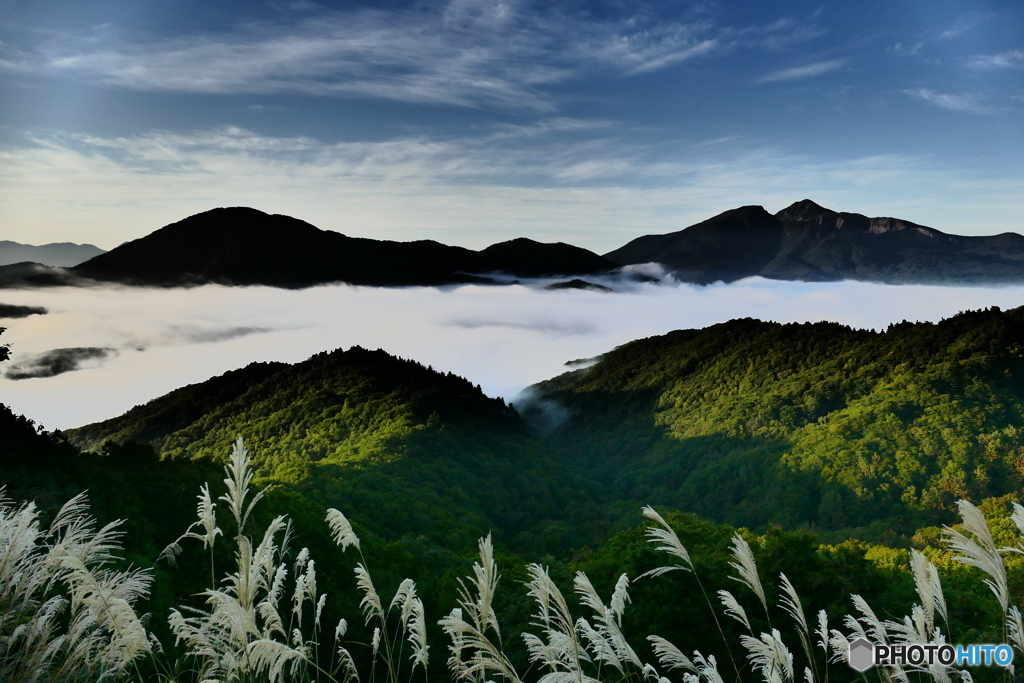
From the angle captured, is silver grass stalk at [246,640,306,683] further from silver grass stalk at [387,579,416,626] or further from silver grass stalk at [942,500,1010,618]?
silver grass stalk at [942,500,1010,618]

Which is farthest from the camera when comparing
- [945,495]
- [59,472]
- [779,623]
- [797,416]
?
[797,416]

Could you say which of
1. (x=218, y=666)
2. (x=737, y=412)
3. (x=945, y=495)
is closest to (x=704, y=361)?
(x=737, y=412)

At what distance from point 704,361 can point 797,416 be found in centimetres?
4635

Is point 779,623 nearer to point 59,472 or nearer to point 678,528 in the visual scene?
point 678,528

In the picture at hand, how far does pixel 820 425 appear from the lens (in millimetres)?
99375

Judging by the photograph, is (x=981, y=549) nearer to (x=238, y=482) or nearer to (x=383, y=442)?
(x=238, y=482)

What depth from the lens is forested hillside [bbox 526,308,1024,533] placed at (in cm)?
7762

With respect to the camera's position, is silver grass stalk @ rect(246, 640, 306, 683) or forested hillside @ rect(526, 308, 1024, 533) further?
forested hillside @ rect(526, 308, 1024, 533)

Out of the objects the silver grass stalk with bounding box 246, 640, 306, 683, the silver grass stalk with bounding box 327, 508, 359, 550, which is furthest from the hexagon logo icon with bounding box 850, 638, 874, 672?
the silver grass stalk with bounding box 246, 640, 306, 683

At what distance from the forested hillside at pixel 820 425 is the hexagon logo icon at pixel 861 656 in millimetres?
52396

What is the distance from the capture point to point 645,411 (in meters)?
144

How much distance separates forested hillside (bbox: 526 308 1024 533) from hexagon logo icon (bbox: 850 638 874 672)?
2063 inches

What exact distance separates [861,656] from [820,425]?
4149 inches

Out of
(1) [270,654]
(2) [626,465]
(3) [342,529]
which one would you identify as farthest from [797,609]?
(2) [626,465]
